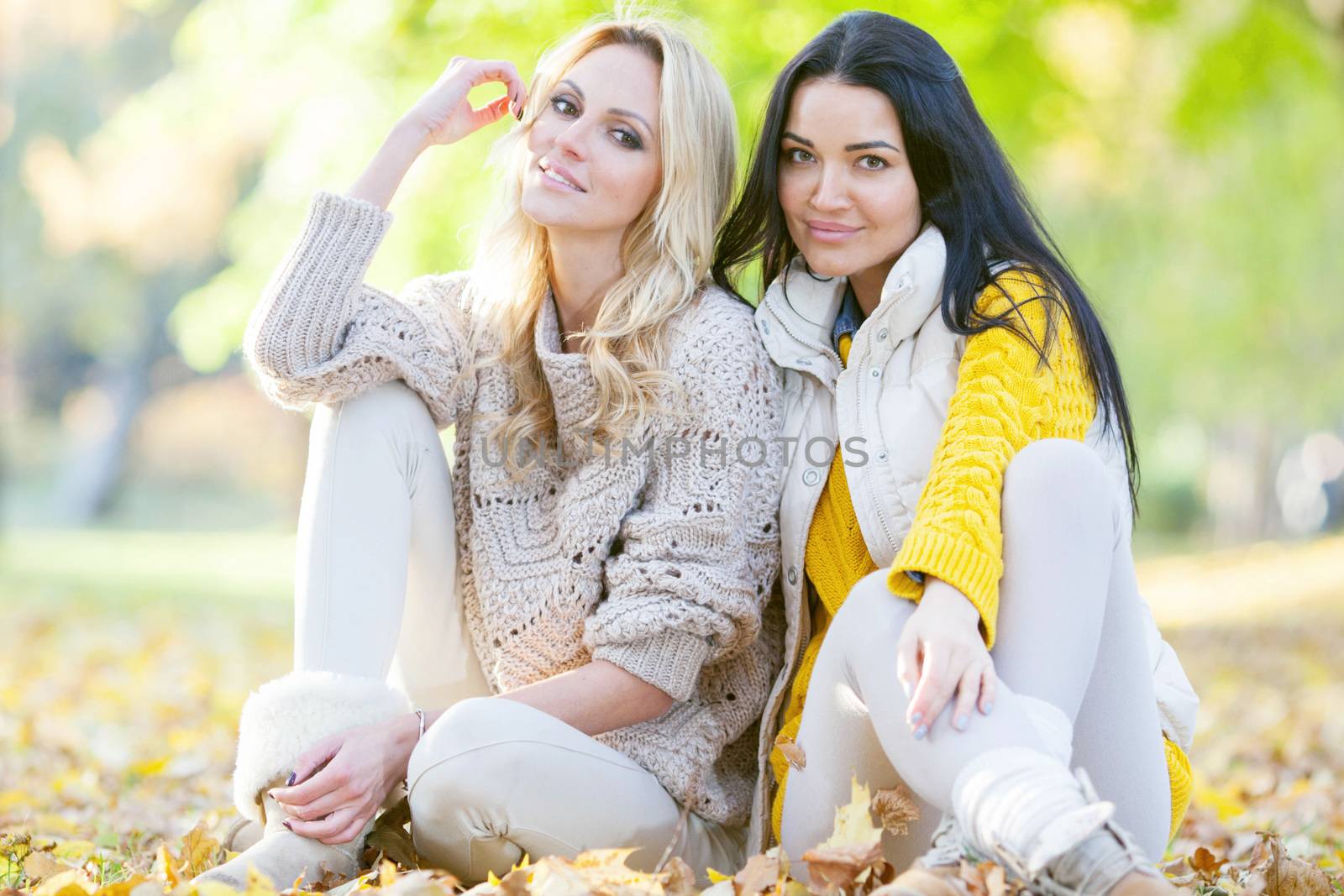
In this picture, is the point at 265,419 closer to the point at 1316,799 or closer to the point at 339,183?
the point at 339,183

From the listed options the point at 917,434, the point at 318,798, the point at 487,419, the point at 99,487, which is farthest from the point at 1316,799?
the point at 99,487

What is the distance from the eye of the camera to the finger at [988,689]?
1.76m

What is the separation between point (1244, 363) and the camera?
41.1 feet

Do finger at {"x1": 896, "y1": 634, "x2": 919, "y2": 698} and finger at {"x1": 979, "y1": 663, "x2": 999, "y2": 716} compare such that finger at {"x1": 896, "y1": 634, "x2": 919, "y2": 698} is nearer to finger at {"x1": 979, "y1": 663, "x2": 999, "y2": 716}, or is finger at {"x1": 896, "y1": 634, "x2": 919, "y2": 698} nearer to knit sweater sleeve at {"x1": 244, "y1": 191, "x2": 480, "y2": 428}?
finger at {"x1": 979, "y1": 663, "x2": 999, "y2": 716}

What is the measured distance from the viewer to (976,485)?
192cm

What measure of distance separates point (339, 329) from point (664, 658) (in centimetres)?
86

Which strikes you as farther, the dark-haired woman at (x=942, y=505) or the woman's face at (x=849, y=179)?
the woman's face at (x=849, y=179)

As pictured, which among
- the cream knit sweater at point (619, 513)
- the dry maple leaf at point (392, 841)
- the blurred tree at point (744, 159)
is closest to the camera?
the dry maple leaf at point (392, 841)

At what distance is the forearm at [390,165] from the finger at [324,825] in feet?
3.84

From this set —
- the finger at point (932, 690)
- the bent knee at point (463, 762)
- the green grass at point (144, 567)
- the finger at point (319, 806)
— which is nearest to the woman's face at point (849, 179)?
the finger at point (932, 690)

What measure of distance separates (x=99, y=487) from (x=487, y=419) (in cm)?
1932

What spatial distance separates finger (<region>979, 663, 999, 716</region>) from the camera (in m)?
1.76

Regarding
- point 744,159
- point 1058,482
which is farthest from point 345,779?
point 744,159

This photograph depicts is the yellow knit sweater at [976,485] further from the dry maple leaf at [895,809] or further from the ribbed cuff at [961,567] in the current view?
the dry maple leaf at [895,809]
